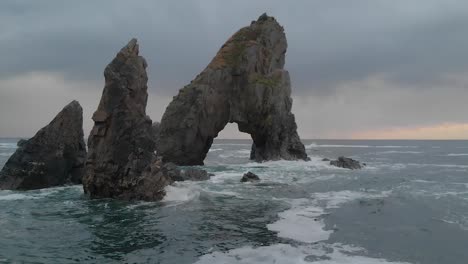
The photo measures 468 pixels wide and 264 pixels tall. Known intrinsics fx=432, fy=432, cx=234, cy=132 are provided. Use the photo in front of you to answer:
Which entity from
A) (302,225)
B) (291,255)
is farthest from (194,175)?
(291,255)

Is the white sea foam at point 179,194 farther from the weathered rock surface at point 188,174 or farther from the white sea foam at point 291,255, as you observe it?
the white sea foam at point 291,255

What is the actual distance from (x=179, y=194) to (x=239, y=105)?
3485 centimetres

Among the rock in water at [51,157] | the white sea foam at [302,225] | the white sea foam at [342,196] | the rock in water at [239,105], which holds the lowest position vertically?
the white sea foam at [302,225]

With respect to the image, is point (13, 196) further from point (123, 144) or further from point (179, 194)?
point (179, 194)

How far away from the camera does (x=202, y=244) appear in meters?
17.6

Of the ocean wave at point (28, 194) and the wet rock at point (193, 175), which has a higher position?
the wet rock at point (193, 175)

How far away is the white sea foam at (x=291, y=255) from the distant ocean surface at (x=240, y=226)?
0.12ft

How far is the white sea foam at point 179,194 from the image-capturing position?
1112 inches

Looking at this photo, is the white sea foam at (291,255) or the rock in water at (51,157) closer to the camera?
the white sea foam at (291,255)

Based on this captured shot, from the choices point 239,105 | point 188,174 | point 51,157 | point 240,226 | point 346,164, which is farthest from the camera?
point 239,105

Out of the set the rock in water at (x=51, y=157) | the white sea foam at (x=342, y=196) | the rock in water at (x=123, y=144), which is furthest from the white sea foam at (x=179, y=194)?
the rock in water at (x=51, y=157)

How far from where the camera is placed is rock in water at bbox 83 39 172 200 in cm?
2827

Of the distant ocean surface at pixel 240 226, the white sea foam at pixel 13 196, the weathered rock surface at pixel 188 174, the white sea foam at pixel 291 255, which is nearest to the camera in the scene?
the white sea foam at pixel 291 255

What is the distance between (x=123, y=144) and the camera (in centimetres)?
2891
